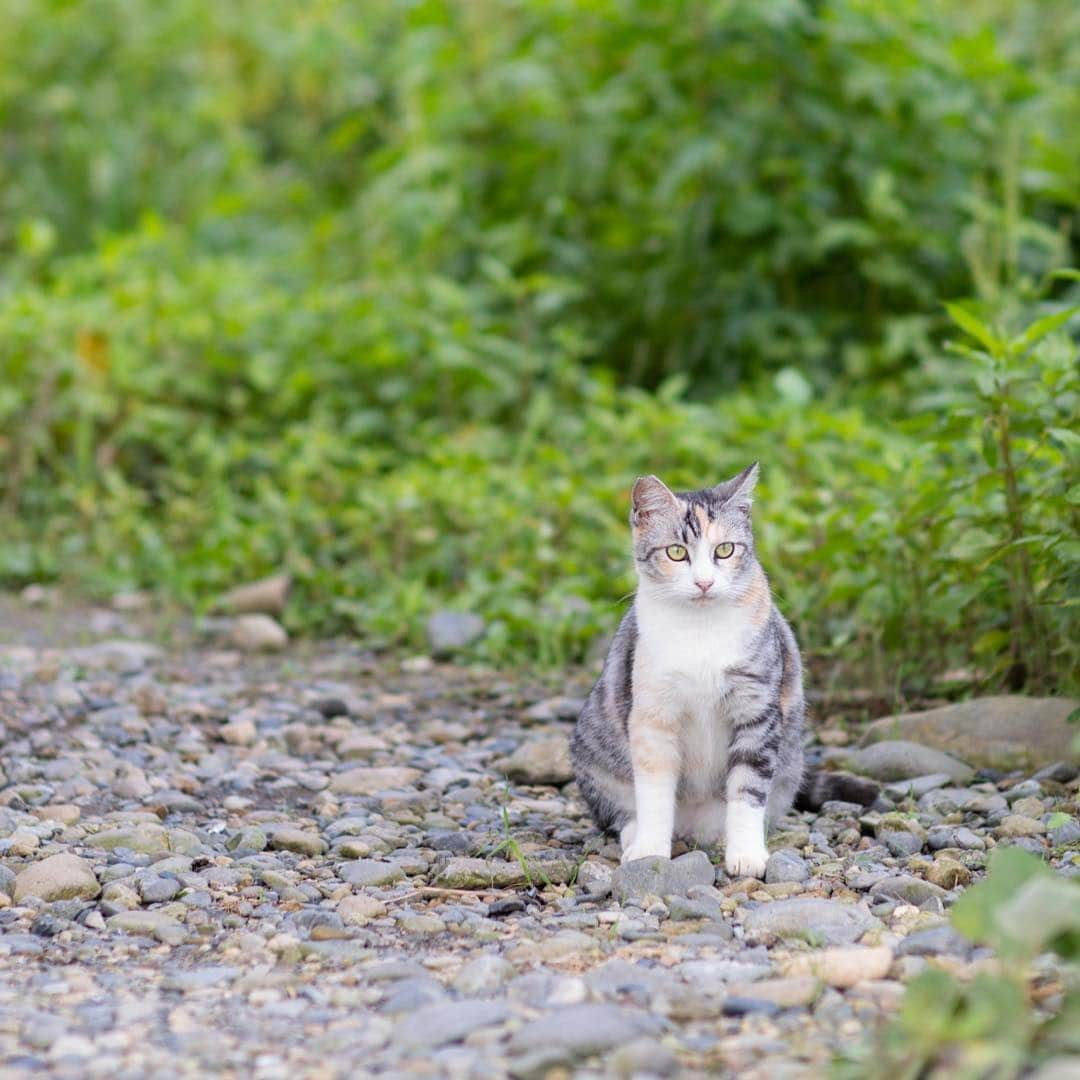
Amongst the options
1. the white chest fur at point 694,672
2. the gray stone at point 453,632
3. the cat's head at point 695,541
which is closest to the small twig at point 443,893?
the white chest fur at point 694,672

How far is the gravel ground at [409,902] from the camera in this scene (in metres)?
2.42

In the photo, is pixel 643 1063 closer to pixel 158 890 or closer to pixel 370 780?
pixel 158 890

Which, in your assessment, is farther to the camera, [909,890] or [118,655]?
[118,655]

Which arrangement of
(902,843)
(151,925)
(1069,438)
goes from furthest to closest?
(1069,438) < (902,843) < (151,925)

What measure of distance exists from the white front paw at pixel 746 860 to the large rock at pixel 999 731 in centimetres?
103

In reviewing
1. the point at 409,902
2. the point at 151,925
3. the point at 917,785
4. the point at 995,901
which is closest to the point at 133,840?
the point at 151,925

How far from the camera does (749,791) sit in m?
3.36

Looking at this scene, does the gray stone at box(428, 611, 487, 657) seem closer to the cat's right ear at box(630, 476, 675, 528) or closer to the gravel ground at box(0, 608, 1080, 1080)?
the gravel ground at box(0, 608, 1080, 1080)

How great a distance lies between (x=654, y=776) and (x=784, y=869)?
343mm

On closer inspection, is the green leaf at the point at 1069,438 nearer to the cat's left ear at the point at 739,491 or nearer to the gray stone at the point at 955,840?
the cat's left ear at the point at 739,491

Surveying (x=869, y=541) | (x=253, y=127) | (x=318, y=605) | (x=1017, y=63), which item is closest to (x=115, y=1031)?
(x=869, y=541)

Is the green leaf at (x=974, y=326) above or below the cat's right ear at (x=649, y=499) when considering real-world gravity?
above

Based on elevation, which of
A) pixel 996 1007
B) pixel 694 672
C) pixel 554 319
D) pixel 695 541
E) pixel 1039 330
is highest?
pixel 1039 330

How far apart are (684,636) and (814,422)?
2.60 m
